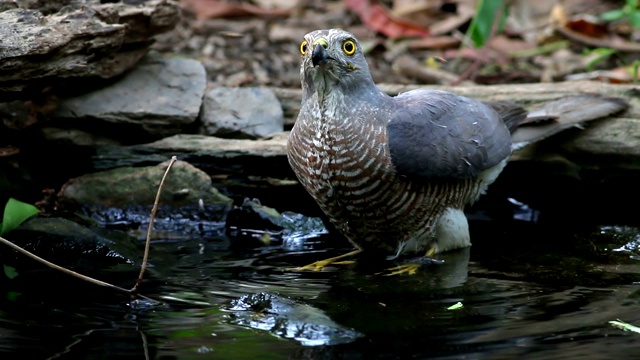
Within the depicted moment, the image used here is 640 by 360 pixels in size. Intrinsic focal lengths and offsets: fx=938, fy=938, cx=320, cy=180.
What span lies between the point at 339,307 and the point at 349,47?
1.56 m

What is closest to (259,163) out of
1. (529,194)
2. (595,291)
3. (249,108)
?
(249,108)

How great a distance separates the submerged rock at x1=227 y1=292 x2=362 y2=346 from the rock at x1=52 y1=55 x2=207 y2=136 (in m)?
2.29

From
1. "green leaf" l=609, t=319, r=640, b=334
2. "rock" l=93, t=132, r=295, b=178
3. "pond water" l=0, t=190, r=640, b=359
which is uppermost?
"rock" l=93, t=132, r=295, b=178

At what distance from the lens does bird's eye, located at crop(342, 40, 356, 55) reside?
5.33m

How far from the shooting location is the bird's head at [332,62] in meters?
5.20

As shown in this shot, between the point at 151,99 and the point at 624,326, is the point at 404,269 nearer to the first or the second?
the point at 624,326

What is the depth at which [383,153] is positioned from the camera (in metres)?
5.33

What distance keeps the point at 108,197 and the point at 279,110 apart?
1.46 metres

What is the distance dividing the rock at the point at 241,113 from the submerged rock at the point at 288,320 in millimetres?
2421

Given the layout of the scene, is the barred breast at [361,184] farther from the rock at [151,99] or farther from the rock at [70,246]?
the rock at [151,99]

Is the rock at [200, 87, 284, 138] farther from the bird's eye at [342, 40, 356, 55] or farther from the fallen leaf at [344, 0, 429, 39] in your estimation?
the fallen leaf at [344, 0, 429, 39]

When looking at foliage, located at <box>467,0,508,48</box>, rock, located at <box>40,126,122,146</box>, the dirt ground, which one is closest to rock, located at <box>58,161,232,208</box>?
rock, located at <box>40,126,122,146</box>

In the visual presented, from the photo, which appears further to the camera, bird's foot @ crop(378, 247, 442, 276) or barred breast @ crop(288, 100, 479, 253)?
bird's foot @ crop(378, 247, 442, 276)

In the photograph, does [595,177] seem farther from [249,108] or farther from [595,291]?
[249,108]
